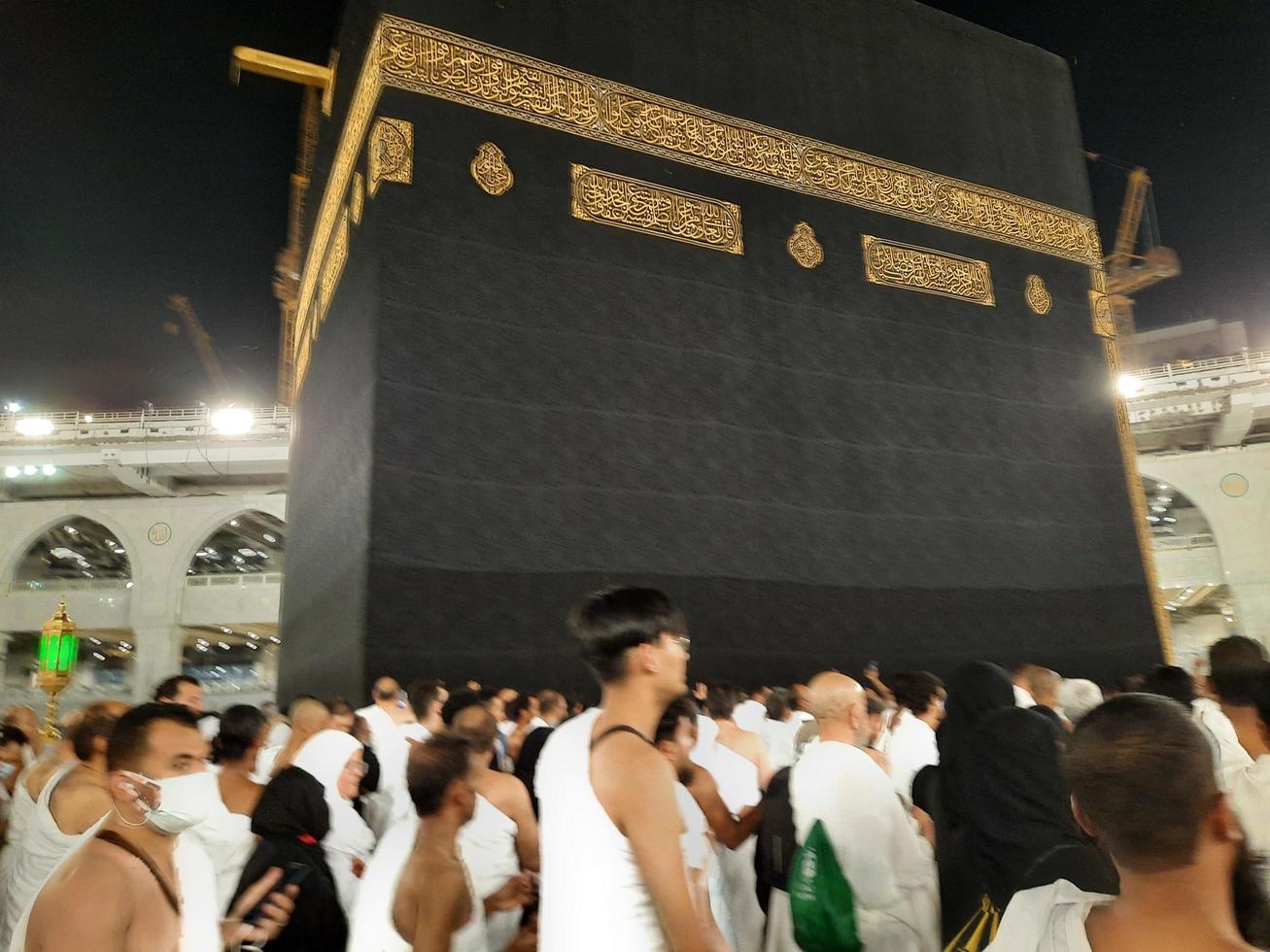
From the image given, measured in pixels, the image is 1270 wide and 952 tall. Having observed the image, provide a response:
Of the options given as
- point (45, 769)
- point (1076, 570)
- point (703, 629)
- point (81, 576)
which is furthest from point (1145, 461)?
point (81, 576)

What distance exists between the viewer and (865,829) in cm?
148

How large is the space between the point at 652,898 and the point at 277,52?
30.1 feet

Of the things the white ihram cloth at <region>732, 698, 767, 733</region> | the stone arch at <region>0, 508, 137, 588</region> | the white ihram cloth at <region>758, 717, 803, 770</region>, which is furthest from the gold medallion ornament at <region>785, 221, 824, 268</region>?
the stone arch at <region>0, 508, 137, 588</region>

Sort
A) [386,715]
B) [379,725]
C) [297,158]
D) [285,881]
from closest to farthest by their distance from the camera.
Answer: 1. [285,881]
2. [379,725]
3. [386,715]
4. [297,158]

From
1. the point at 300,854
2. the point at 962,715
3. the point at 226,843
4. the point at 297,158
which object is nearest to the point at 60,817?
the point at 226,843

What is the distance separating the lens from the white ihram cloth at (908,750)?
2.42m

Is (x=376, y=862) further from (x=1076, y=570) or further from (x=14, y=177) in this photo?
(x=14, y=177)

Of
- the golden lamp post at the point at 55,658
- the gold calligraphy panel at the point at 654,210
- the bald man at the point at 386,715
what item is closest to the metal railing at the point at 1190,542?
the gold calligraphy panel at the point at 654,210

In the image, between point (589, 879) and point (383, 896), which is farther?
point (383, 896)

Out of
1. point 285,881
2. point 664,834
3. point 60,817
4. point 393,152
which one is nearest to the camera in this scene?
point 664,834

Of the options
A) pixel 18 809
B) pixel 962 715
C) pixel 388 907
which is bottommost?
pixel 388 907

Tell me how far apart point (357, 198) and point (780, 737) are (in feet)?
14.5

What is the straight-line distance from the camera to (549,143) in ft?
18.9

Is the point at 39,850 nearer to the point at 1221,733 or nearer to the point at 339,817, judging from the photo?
the point at 339,817
